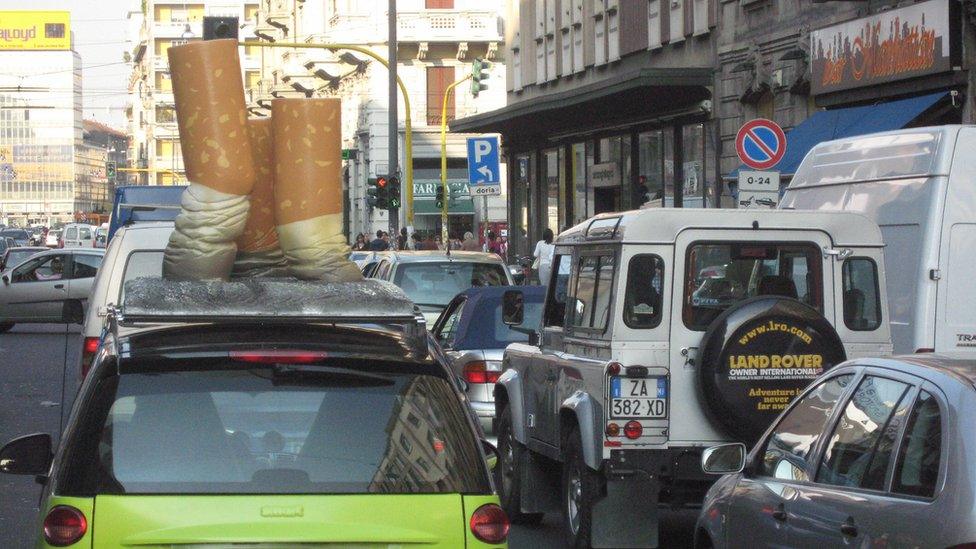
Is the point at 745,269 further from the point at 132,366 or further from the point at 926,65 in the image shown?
the point at 926,65

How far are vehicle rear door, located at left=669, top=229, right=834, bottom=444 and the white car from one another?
4.55 meters

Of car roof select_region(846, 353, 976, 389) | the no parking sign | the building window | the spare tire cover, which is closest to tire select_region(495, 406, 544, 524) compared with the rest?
the spare tire cover

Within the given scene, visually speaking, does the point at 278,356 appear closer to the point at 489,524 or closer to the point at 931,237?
the point at 489,524

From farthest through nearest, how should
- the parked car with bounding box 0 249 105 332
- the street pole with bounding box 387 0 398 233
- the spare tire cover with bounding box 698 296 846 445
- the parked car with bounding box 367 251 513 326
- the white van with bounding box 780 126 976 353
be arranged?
the street pole with bounding box 387 0 398 233
the parked car with bounding box 0 249 105 332
the parked car with bounding box 367 251 513 326
the white van with bounding box 780 126 976 353
the spare tire cover with bounding box 698 296 846 445

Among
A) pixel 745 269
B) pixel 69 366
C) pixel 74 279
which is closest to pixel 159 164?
pixel 74 279

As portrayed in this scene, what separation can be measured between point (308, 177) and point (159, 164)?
5525 inches

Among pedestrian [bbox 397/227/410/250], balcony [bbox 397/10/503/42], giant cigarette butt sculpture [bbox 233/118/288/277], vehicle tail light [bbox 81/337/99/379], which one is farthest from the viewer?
balcony [bbox 397/10/503/42]

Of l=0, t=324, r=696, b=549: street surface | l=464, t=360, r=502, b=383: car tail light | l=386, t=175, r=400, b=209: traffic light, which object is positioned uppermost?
l=386, t=175, r=400, b=209: traffic light

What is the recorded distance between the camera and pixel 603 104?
32.5 m

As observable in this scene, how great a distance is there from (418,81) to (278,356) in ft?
190

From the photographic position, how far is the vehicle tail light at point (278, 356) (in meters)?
5.14

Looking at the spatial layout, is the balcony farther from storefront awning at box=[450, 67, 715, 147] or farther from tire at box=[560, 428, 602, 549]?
tire at box=[560, 428, 602, 549]

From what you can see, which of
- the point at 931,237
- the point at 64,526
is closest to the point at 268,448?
the point at 64,526

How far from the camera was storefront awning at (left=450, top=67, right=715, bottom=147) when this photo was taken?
28219mm
